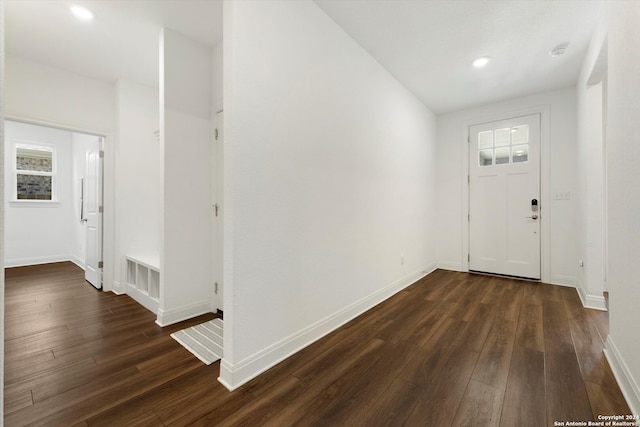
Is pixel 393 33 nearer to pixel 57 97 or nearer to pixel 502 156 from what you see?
pixel 502 156

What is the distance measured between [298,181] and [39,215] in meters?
6.38

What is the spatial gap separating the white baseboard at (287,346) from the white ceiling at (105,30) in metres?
2.80

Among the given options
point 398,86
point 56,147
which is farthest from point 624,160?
point 56,147

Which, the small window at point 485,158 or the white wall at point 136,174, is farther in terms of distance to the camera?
the small window at point 485,158

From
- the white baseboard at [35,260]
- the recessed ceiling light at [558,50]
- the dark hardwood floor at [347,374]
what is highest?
the recessed ceiling light at [558,50]

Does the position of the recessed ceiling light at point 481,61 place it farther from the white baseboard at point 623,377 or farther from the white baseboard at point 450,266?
the white baseboard at point 450,266

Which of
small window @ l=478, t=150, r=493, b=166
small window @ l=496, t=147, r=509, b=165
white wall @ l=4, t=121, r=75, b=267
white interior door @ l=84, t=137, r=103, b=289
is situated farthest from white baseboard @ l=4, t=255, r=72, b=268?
small window @ l=496, t=147, r=509, b=165

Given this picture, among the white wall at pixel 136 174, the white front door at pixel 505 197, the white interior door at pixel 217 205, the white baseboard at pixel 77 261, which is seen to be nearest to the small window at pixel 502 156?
the white front door at pixel 505 197

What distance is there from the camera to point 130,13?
7.27 feet

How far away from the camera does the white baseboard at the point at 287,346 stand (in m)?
1.59

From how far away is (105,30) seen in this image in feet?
7.97

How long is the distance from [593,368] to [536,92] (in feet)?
12.3

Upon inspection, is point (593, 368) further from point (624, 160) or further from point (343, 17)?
point (343, 17)

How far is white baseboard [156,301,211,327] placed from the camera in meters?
2.42
